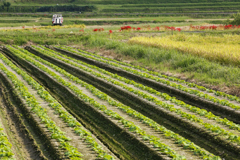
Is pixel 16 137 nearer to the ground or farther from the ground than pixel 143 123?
nearer to the ground

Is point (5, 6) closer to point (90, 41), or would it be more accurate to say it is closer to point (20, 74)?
point (90, 41)

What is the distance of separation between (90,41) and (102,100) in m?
18.8

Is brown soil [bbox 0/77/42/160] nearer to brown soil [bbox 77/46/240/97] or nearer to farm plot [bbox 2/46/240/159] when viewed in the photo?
farm plot [bbox 2/46/240/159]

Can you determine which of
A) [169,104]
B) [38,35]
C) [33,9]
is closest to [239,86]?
[169,104]

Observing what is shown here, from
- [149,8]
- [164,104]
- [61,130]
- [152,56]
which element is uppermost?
[149,8]

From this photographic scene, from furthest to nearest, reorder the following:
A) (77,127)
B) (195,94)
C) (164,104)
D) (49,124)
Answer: (195,94), (164,104), (49,124), (77,127)

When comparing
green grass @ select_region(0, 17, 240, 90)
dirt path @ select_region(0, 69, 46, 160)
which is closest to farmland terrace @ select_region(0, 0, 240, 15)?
green grass @ select_region(0, 17, 240, 90)

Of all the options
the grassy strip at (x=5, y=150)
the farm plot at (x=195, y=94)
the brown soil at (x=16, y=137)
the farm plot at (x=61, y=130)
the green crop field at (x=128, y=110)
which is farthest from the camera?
the farm plot at (x=195, y=94)

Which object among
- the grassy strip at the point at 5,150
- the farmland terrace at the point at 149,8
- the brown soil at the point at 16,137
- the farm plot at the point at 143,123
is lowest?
the brown soil at the point at 16,137

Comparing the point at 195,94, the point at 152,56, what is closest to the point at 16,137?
the point at 195,94

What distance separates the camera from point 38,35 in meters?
33.8

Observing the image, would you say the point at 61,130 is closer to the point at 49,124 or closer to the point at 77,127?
the point at 49,124

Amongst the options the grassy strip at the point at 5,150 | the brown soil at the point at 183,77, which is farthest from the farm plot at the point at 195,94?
the grassy strip at the point at 5,150

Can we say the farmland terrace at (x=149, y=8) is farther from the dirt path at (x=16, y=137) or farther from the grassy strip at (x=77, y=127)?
the dirt path at (x=16, y=137)
